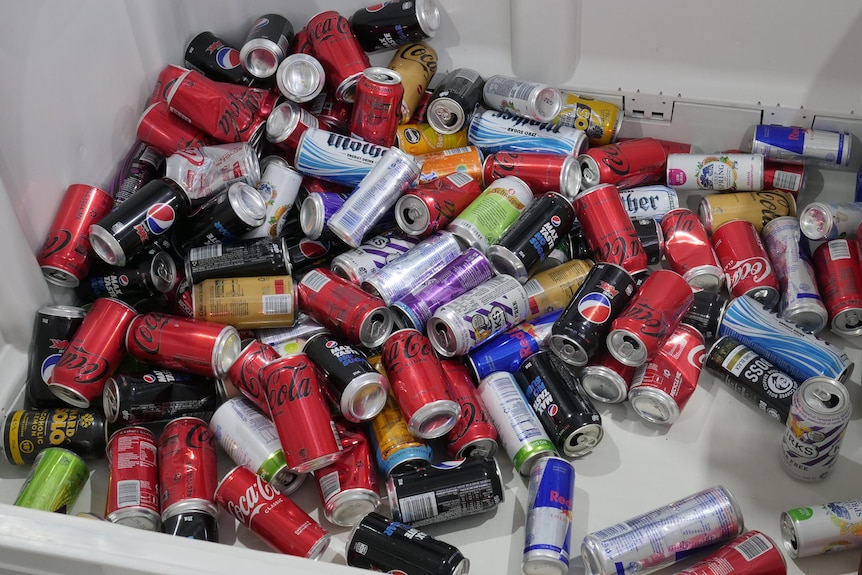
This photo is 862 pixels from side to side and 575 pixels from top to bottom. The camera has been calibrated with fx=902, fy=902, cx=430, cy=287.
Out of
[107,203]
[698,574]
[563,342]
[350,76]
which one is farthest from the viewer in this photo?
[350,76]

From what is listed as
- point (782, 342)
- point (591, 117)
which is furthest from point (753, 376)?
point (591, 117)

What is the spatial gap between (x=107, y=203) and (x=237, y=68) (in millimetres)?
600

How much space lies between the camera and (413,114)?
8.89 feet

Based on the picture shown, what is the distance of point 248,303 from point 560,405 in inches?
30.5

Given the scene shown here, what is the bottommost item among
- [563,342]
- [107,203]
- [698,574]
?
[698,574]

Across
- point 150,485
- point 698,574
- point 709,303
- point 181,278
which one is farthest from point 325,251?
point 698,574

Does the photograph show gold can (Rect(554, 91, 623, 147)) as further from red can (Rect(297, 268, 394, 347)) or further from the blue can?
red can (Rect(297, 268, 394, 347))

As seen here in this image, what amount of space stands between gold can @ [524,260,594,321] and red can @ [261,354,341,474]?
23.5 inches

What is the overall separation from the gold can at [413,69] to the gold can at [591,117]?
41 cm

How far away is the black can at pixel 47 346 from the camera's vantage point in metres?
2.12

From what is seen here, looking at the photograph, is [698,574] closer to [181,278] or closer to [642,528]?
[642,528]

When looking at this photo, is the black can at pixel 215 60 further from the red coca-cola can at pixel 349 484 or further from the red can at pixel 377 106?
the red coca-cola can at pixel 349 484

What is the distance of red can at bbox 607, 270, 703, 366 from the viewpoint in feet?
6.66

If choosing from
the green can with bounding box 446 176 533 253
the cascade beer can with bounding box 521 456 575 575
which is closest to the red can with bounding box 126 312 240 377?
the green can with bounding box 446 176 533 253
